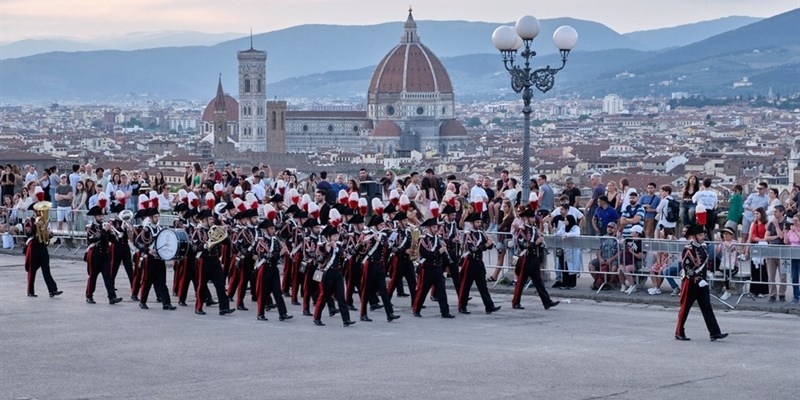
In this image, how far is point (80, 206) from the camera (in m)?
27.7

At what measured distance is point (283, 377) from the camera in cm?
1548

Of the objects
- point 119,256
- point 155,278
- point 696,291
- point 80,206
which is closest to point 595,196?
point 696,291

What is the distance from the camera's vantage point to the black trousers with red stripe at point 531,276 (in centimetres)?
2017

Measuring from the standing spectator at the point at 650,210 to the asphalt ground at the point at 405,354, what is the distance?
45.0 inches

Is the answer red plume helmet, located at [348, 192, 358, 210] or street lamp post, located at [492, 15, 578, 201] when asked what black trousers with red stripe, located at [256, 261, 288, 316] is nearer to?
red plume helmet, located at [348, 192, 358, 210]

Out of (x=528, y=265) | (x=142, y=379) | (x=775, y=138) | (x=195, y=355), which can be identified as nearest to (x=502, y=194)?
(x=528, y=265)

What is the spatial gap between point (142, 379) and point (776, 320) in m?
7.29

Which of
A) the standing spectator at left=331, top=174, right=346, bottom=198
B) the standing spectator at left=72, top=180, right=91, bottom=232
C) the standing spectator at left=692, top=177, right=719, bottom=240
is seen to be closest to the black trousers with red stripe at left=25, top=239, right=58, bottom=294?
the standing spectator at left=331, top=174, right=346, bottom=198

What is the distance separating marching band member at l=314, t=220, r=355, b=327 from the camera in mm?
19062

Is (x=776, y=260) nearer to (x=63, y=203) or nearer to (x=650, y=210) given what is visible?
(x=650, y=210)

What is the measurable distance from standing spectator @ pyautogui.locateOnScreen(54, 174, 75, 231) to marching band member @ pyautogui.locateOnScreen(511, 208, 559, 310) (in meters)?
9.87

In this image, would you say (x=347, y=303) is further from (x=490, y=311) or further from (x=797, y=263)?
(x=797, y=263)

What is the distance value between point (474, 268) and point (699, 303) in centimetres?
324

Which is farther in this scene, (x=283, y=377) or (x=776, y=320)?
(x=776, y=320)
